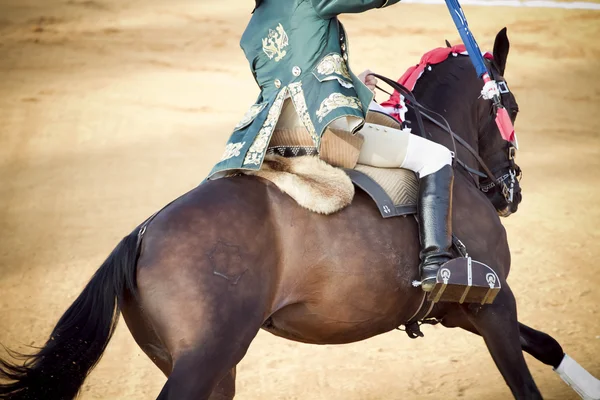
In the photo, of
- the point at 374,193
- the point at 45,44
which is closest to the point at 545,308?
the point at 374,193

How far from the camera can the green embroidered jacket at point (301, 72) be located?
11.5 feet

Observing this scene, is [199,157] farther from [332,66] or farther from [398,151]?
[332,66]

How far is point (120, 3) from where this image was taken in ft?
44.3

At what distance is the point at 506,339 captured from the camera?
4016 mm

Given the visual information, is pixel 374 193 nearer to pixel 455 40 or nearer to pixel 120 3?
pixel 455 40

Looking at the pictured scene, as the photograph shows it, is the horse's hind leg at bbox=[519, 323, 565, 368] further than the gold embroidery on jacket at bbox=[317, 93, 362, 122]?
Yes

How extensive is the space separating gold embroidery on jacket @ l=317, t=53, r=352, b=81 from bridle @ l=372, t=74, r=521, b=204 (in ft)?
1.85

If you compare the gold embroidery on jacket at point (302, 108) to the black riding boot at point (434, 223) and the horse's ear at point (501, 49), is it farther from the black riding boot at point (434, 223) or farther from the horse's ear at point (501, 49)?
the horse's ear at point (501, 49)

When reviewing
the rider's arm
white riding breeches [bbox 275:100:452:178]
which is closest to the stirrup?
white riding breeches [bbox 275:100:452:178]

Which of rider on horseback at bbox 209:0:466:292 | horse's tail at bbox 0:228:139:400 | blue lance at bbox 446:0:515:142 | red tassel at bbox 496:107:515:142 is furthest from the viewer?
red tassel at bbox 496:107:515:142

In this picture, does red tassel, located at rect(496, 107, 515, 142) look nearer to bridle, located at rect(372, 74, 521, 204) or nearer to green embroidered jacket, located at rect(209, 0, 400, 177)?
bridle, located at rect(372, 74, 521, 204)

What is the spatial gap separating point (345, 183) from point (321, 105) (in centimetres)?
39

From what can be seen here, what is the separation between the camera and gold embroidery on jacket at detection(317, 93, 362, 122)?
3480 millimetres

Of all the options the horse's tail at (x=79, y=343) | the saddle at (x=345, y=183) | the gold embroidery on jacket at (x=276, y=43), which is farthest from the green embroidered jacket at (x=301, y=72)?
the horse's tail at (x=79, y=343)
